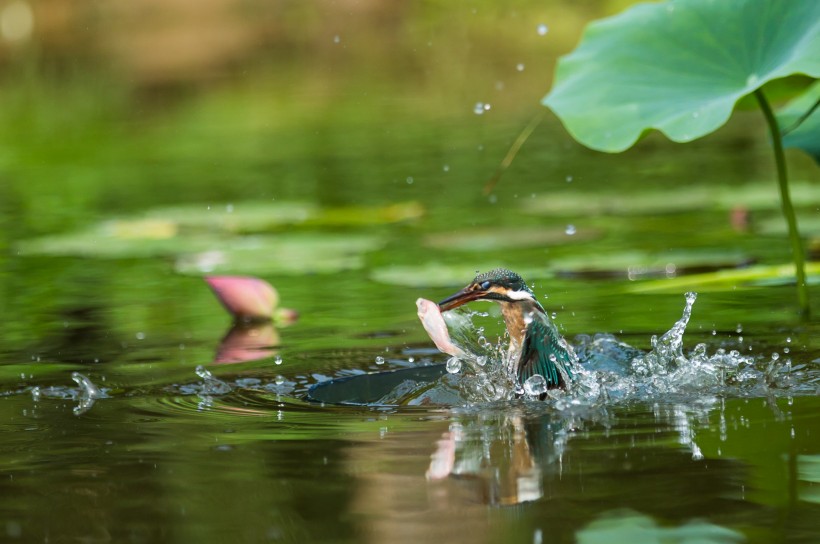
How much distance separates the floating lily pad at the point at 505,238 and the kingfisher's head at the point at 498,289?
2.13 m

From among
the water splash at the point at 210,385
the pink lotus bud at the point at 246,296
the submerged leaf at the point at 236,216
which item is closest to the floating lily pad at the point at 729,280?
the pink lotus bud at the point at 246,296

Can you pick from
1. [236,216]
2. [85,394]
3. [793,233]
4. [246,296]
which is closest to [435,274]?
[246,296]

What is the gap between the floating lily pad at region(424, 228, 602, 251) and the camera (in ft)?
18.4

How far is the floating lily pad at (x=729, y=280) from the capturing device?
4.60 metres

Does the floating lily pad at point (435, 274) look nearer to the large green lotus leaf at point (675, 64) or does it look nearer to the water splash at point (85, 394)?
the large green lotus leaf at point (675, 64)

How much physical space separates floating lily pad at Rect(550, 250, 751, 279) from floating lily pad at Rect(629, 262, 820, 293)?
0.21 m

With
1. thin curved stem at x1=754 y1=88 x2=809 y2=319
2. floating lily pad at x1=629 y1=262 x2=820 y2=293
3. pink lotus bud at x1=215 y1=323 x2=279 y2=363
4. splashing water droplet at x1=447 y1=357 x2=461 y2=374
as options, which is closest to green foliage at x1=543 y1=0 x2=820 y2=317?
thin curved stem at x1=754 y1=88 x2=809 y2=319

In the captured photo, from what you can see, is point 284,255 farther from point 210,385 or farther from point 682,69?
point 210,385

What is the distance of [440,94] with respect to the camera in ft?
45.2

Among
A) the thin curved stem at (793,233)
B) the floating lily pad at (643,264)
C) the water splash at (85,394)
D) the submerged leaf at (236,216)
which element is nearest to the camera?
the water splash at (85,394)

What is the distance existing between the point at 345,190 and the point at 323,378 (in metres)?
4.32

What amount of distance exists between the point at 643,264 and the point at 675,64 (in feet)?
3.38

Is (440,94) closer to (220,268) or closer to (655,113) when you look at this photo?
(220,268)

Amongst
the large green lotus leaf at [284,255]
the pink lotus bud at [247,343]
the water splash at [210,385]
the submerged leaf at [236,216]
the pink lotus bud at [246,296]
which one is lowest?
the water splash at [210,385]
